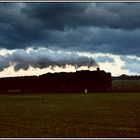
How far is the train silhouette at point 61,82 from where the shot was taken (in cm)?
7359

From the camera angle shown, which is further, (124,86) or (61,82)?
(124,86)

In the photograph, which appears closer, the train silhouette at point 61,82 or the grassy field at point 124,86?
the train silhouette at point 61,82

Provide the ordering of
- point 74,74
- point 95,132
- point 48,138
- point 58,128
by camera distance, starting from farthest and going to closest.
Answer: point 74,74
point 58,128
point 95,132
point 48,138

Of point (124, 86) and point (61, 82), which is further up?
point (61, 82)

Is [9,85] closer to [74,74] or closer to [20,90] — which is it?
[20,90]

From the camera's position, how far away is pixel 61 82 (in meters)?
76.9

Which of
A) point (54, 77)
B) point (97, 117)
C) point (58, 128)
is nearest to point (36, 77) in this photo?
point (54, 77)

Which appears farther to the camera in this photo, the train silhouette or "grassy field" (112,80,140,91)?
"grassy field" (112,80,140,91)

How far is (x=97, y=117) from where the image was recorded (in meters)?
Answer: 24.8

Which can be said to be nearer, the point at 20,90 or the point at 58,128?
the point at 58,128

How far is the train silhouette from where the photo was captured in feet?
241

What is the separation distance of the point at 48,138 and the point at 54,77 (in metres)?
60.4

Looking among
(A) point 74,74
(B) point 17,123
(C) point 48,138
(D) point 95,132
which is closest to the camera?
(C) point 48,138

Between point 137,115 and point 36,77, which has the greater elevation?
point 36,77
